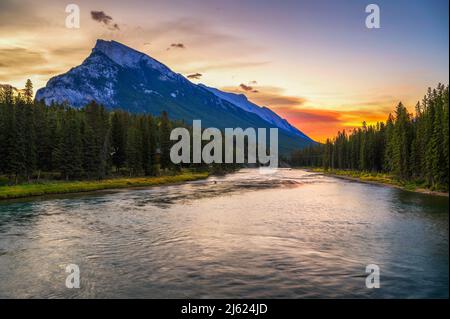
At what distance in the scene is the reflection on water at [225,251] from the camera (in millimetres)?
18922

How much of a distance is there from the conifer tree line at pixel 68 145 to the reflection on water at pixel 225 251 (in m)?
36.7

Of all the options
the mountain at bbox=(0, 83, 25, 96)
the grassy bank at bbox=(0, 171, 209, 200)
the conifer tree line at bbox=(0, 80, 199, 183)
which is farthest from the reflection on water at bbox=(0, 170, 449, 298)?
the mountain at bbox=(0, 83, 25, 96)

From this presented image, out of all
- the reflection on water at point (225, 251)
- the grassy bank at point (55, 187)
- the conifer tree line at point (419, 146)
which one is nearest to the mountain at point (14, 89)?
the grassy bank at point (55, 187)

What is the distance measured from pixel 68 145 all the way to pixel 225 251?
2796 inches

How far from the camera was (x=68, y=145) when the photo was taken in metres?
86.2

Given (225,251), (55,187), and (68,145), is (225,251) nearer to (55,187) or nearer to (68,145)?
(55,187)

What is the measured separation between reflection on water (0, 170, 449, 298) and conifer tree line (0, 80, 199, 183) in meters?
36.7

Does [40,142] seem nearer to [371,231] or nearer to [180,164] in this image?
[180,164]

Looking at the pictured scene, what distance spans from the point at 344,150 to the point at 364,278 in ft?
576

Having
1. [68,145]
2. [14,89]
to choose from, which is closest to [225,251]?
[68,145]

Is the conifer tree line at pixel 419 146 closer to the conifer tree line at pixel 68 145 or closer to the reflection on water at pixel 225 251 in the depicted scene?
the reflection on water at pixel 225 251
